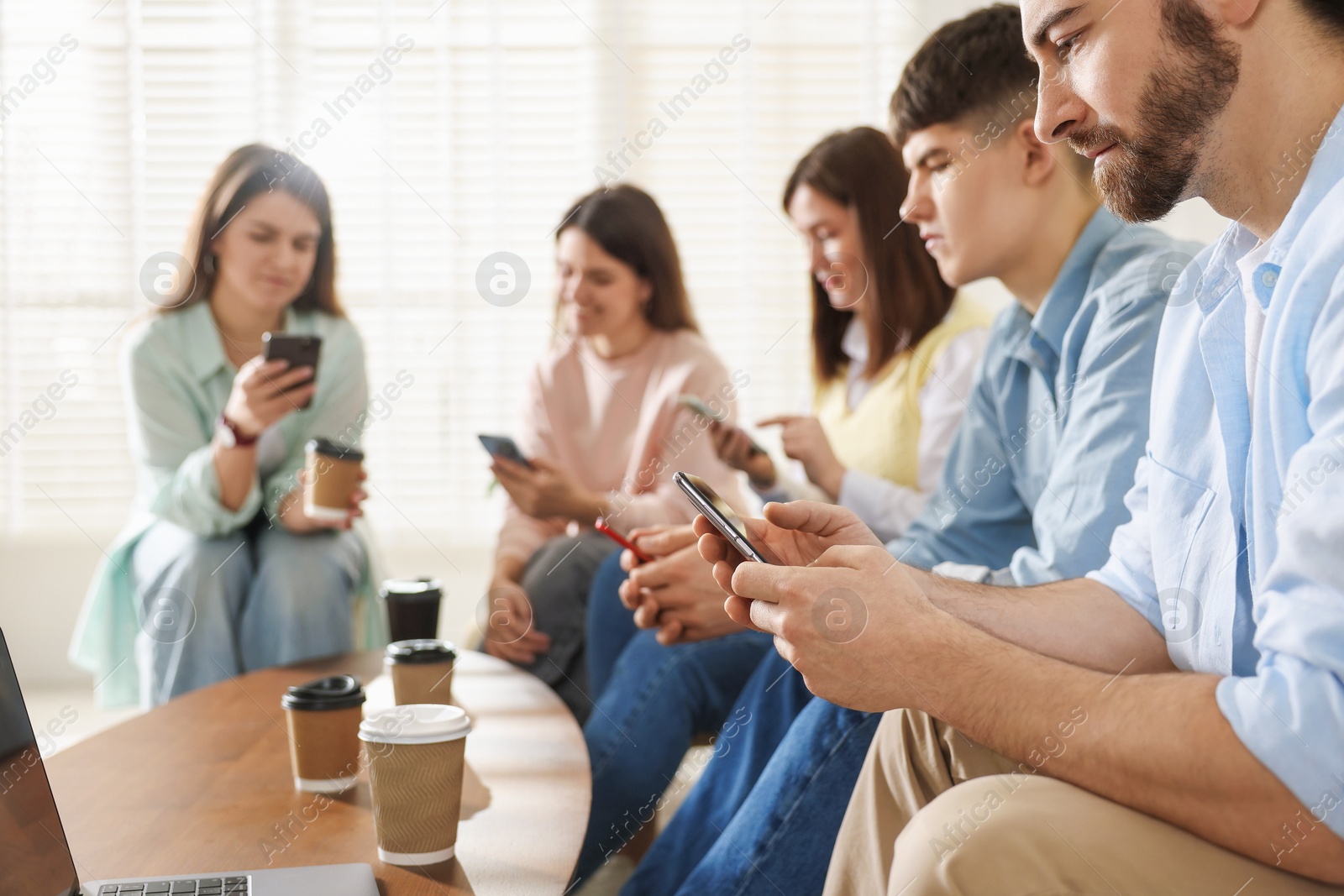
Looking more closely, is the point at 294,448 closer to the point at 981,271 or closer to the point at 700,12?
the point at 981,271

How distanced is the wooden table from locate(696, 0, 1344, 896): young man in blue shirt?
0.31 m

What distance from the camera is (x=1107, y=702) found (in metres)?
0.75

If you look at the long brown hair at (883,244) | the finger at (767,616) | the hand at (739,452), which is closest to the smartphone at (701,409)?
the hand at (739,452)

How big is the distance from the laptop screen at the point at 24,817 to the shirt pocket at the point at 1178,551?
3.01 ft

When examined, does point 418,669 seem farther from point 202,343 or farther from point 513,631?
point 202,343

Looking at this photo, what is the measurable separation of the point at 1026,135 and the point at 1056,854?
1086 mm

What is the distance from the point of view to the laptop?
76 centimetres

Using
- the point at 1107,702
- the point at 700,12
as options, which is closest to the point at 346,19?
the point at 700,12

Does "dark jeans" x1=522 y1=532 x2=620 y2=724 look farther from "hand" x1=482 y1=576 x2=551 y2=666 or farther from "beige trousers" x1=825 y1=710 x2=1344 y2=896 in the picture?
"beige trousers" x1=825 y1=710 x2=1344 y2=896

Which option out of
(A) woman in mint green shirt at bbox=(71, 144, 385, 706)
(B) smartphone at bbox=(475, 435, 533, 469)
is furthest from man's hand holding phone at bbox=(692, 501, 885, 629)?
(A) woman in mint green shirt at bbox=(71, 144, 385, 706)

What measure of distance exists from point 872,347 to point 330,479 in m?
1.05

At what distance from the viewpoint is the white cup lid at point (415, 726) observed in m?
0.91

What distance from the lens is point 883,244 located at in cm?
207

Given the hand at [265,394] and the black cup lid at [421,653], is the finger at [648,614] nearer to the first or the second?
the black cup lid at [421,653]
